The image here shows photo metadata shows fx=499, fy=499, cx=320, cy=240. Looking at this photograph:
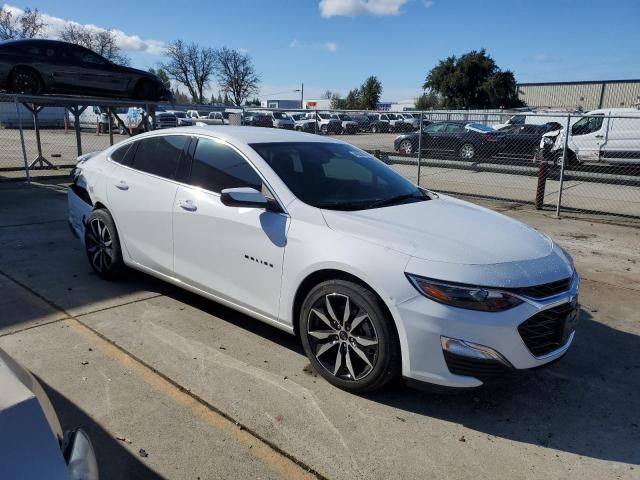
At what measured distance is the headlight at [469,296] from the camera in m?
2.67

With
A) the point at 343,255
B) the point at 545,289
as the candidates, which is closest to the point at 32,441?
the point at 343,255

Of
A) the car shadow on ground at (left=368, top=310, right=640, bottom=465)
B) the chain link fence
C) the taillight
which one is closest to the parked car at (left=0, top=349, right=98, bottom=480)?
the car shadow on ground at (left=368, top=310, right=640, bottom=465)

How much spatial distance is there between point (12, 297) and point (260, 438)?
10.1 ft

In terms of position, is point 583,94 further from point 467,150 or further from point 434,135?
point 467,150

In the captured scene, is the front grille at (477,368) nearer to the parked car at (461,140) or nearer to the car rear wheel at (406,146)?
the parked car at (461,140)

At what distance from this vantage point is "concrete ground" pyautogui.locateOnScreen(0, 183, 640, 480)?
2.52 m

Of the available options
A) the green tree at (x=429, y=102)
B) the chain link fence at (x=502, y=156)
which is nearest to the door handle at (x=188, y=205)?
the chain link fence at (x=502, y=156)

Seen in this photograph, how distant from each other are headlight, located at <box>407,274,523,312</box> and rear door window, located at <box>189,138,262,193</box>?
1.48 m

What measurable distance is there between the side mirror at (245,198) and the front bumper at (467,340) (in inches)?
45.8

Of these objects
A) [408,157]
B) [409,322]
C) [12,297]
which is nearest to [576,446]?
[409,322]

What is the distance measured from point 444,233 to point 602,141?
571 inches

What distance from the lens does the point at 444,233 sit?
309 cm

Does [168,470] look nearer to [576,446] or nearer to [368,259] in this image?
[368,259]

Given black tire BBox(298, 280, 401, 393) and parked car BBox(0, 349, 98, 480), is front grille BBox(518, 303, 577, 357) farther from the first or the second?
parked car BBox(0, 349, 98, 480)
